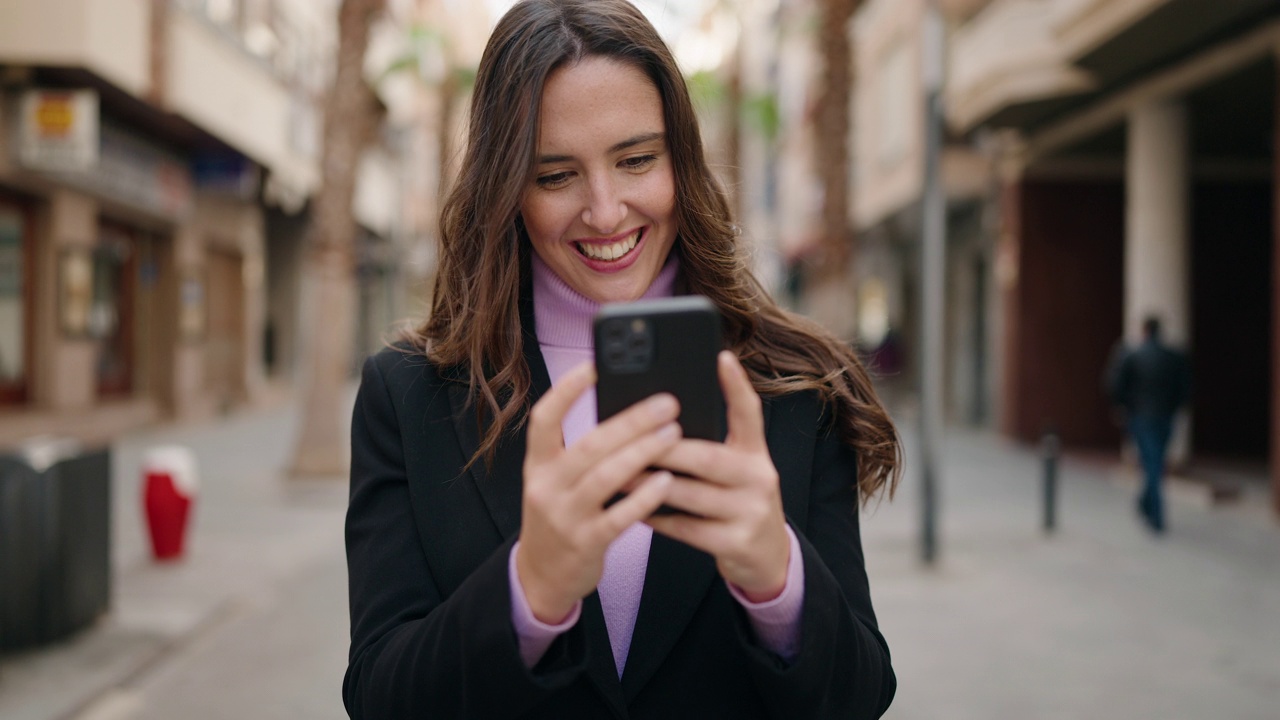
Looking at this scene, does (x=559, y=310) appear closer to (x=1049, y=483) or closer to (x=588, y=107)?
(x=588, y=107)

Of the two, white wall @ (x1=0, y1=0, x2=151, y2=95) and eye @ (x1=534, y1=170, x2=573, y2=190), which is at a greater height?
white wall @ (x1=0, y1=0, x2=151, y2=95)

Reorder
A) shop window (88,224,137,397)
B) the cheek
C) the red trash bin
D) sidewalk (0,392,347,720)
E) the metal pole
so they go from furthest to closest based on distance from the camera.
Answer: shop window (88,224,137,397), the metal pole, the red trash bin, sidewalk (0,392,347,720), the cheek

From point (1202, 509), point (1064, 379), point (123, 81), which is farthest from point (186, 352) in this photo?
point (1202, 509)

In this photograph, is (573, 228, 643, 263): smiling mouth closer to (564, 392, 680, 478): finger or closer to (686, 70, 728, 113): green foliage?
(686, 70, 728, 113): green foliage

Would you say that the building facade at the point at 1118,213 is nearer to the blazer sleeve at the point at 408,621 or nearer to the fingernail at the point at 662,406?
the blazer sleeve at the point at 408,621

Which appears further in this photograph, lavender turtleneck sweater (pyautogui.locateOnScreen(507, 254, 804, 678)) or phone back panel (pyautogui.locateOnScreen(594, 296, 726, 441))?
lavender turtleneck sweater (pyautogui.locateOnScreen(507, 254, 804, 678))

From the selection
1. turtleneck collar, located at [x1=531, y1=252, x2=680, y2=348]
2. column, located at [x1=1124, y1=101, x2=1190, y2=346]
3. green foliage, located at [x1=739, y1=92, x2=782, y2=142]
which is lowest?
turtleneck collar, located at [x1=531, y1=252, x2=680, y2=348]

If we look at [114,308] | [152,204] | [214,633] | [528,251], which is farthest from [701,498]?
[114,308]

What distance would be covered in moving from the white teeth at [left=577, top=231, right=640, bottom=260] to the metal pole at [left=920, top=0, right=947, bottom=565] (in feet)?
22.9

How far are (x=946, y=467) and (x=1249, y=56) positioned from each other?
6.06 m

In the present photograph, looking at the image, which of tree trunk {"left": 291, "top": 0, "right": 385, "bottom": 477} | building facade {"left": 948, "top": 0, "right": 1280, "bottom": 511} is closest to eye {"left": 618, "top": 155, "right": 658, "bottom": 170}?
tree trunk {"left": 291, "top": 0, "right": 385, "bottom": 477}

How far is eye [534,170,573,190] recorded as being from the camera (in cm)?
169

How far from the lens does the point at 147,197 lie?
57.7 feet

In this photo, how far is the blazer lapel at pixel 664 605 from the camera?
5.27 feet
